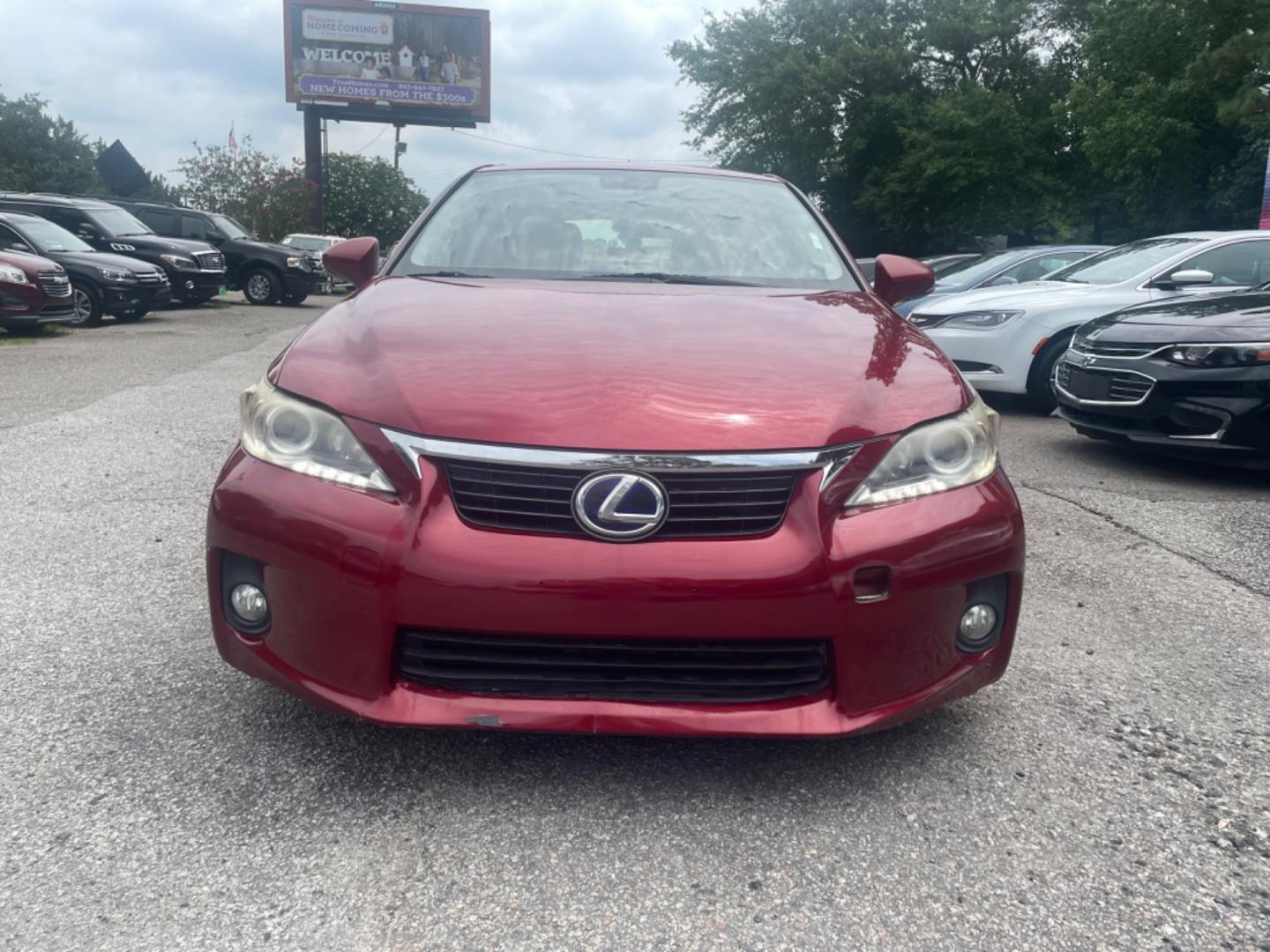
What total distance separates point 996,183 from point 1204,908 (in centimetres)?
3409

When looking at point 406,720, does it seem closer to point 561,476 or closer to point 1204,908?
point 561,476

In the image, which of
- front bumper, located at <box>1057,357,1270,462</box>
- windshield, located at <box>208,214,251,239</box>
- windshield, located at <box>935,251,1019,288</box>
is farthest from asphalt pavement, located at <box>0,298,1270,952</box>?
windshield, located at <box>208,214,251,239</box>

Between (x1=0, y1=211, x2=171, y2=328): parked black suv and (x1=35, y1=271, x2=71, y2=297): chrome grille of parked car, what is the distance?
56.5 inches

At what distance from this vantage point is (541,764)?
99.7 inches

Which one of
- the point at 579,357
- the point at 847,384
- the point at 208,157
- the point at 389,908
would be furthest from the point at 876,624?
the point at 208,157

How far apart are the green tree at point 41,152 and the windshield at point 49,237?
4378 cm

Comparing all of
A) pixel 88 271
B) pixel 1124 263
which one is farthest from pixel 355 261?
pixel 88 271

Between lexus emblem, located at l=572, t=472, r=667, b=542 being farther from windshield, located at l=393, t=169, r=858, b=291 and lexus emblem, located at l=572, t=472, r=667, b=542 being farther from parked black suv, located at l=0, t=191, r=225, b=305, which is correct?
parked black suv, located at l=0, t=191, r=225, b=305

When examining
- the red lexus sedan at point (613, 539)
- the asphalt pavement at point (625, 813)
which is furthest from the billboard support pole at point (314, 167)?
the red lexus sedan at point (613, 539)

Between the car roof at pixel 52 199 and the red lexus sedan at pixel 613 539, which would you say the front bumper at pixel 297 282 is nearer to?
the car roof at pixel 52 199

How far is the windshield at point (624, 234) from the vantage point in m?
3.43

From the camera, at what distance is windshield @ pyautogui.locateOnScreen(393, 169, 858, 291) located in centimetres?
343

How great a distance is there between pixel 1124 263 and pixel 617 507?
7797 mm

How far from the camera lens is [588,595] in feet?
7.04
